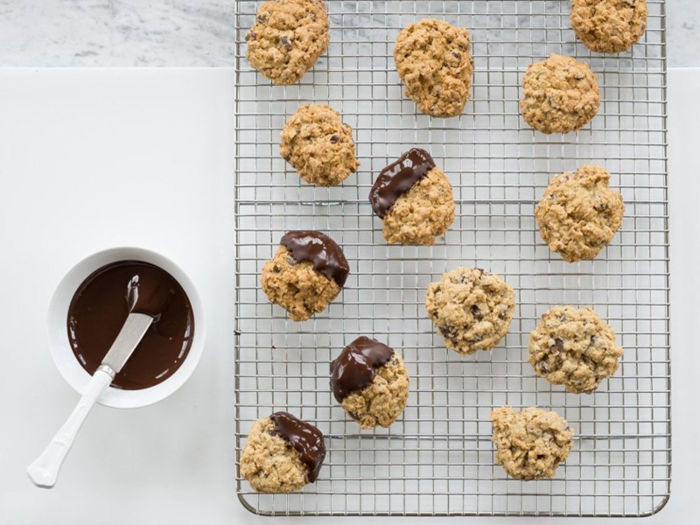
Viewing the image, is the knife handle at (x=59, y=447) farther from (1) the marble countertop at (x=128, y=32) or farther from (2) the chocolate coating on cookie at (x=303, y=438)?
(1) the marble countertop at (x=128, y=32)

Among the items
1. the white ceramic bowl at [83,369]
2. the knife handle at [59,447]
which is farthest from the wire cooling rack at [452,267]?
the knife handle at [59,447]

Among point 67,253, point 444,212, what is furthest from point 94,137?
point 444,212

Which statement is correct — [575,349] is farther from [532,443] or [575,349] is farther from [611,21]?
[611,21]

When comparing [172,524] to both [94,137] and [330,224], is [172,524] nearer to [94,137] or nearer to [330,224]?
[330,224]

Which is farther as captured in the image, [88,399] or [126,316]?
[126,316]

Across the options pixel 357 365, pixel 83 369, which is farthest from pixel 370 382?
pixel 83 369

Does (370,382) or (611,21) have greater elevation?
(611,21)
